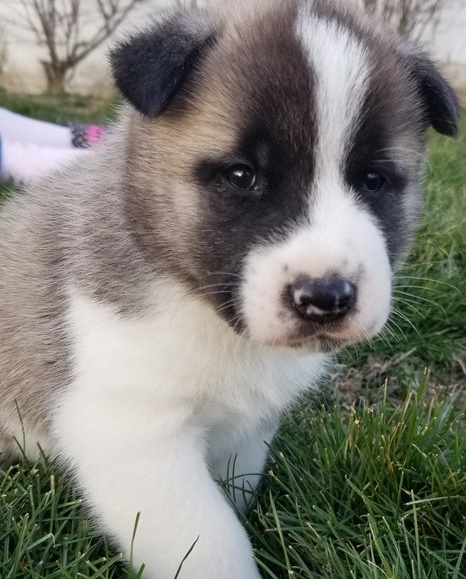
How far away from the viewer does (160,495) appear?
231cm

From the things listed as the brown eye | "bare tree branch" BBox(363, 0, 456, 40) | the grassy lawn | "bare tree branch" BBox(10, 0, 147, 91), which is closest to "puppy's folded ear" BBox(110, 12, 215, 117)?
the brown eye

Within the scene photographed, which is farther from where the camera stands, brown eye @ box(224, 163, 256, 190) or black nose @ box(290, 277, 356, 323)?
brown eye @ box(224, 163, 256, 190)

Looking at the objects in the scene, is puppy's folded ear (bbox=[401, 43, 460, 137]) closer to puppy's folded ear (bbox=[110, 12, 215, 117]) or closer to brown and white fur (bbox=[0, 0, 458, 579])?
brown and white fur (bbox=[0, 0, 458, 579])

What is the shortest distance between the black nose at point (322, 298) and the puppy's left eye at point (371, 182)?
A: 36 centimetres

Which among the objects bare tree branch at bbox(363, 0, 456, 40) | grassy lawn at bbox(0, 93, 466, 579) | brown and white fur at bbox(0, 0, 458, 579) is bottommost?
grassy lawn at bbox(0, 93, 466, 579)

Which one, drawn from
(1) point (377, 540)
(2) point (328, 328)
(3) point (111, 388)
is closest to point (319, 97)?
(2) point (328, 328)

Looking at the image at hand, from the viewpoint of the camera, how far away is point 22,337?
284 centimetres

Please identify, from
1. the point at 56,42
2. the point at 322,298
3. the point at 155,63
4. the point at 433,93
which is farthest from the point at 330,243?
the point at 56,42

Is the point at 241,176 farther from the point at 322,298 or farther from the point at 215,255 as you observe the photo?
the point at 322,298

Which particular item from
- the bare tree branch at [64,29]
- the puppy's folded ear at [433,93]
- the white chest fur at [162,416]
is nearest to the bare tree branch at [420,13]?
the bare tree branch at [64,29]

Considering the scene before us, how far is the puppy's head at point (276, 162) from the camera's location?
2.03 metres

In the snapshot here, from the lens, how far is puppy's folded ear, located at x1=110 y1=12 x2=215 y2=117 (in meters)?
2.17

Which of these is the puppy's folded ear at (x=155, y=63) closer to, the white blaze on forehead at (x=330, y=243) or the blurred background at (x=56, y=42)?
the white blaze on forehead at (x=330, y=243)

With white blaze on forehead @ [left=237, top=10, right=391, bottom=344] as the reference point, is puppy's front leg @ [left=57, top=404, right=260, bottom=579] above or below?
below
